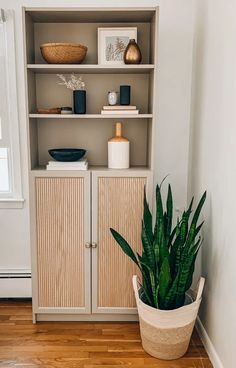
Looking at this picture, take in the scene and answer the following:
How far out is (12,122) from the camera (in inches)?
97.9

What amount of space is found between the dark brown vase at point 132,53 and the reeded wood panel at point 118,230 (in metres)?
0.72

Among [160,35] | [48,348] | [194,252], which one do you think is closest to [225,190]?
[194,252]

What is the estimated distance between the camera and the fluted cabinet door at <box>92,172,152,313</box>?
2.23m

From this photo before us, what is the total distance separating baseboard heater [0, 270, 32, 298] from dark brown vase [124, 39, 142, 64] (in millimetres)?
1681

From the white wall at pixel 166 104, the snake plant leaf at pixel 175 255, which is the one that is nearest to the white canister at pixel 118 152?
the white wall at pixel 166 104

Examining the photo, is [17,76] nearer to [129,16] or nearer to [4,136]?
[4,136]

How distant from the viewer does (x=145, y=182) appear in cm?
222

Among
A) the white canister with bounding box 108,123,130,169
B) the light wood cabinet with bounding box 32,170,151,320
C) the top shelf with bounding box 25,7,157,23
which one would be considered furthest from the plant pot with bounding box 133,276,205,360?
the top shelf with bounding box 25,7,157,23

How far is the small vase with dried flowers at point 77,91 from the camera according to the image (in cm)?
225

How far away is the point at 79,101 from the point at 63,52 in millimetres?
304

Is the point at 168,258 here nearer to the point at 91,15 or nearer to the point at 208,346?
the point at 208,346

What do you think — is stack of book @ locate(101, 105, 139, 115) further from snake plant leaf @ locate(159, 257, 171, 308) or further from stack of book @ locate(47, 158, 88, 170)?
snake plant leaf @ locate(159, 257, 171, 308)

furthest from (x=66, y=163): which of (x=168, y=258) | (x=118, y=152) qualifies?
(x=168, y=258)

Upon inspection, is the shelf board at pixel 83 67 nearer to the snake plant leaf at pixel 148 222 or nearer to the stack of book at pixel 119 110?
the stack of book at pixel 119 110
